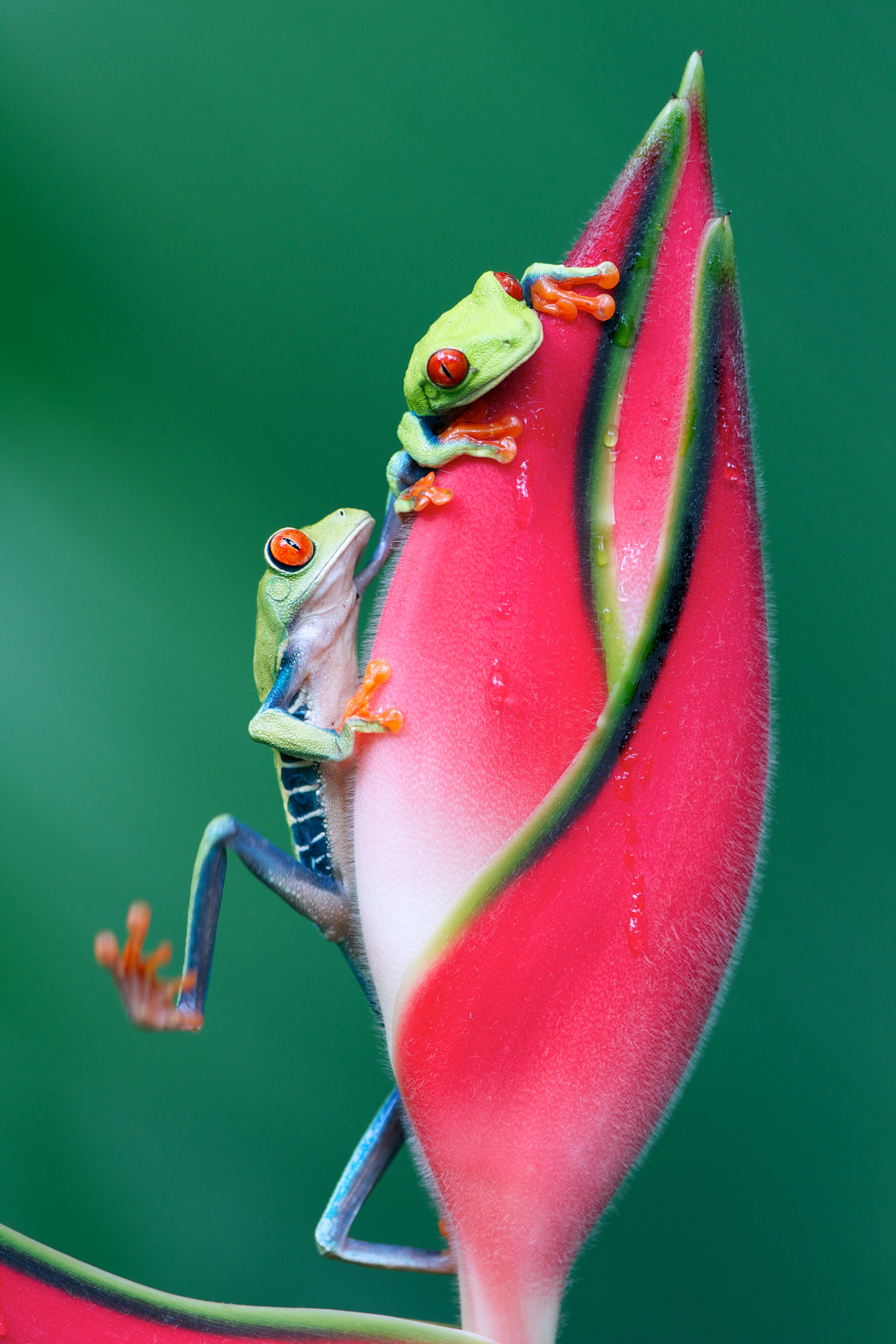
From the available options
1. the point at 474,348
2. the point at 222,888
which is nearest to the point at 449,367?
the point at 474,348

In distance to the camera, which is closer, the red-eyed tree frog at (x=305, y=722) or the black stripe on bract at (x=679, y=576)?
the black stripe on bract at (x=679, y=576)

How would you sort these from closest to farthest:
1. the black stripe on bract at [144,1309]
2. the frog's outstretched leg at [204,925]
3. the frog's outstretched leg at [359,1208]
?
the black stripe on bract at [144,1309] → the frog's outstretched leg at [204,925] → the frog's outstretched leg at [359,1208]

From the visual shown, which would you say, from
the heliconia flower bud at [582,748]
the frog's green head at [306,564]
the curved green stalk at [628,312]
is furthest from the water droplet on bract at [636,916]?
the frog's green head at [306,564]

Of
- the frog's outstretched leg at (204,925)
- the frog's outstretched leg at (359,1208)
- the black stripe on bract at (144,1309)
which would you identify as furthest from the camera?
the frog's outstretched leg at (359,1208)

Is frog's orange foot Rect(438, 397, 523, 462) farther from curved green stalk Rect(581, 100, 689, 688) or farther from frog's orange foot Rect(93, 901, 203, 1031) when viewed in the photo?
frog's orange foot Rect(93, 901, 203, 1031)

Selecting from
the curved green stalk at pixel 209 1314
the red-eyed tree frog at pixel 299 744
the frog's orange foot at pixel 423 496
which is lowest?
the curved green stalk at pixel 209 1314

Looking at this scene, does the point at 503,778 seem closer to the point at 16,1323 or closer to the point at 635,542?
the point at 635,542

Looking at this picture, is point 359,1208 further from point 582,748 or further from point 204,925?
point 582,748

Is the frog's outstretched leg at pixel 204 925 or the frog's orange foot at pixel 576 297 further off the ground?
the frog's orange foot at pixel 576 297

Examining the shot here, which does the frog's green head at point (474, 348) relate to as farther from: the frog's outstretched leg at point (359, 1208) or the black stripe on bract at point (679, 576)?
the frog's outstretched leg at point (359, 1208)
